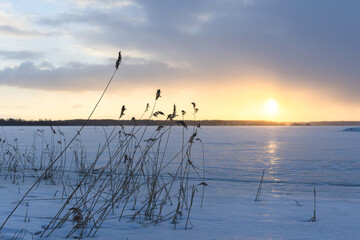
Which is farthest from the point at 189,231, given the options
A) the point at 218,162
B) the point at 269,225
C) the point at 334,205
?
the point at 218,162

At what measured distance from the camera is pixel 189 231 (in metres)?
2.97

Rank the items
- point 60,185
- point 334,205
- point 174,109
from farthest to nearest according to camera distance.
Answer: point 60,185 < point 334,205 < point 174,109

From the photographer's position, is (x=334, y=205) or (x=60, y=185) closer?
(x=334, y=205)

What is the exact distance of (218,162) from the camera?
994 cm

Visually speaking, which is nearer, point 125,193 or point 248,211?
point 248,211

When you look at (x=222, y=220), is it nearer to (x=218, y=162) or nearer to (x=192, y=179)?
(x=192, y=179)

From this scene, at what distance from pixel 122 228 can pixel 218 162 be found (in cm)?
711

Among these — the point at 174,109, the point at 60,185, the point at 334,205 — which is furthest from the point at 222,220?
the point at 60,185

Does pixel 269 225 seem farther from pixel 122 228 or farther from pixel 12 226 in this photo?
pixel 12 226

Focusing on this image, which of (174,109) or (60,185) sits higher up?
(174,109)

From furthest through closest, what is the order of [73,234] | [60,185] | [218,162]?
[218,162] → [60,185] → [73,234]

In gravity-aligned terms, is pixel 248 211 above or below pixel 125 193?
above

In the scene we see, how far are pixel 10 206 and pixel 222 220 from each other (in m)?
2.39

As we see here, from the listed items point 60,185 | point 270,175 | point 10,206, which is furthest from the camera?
point 270,175
